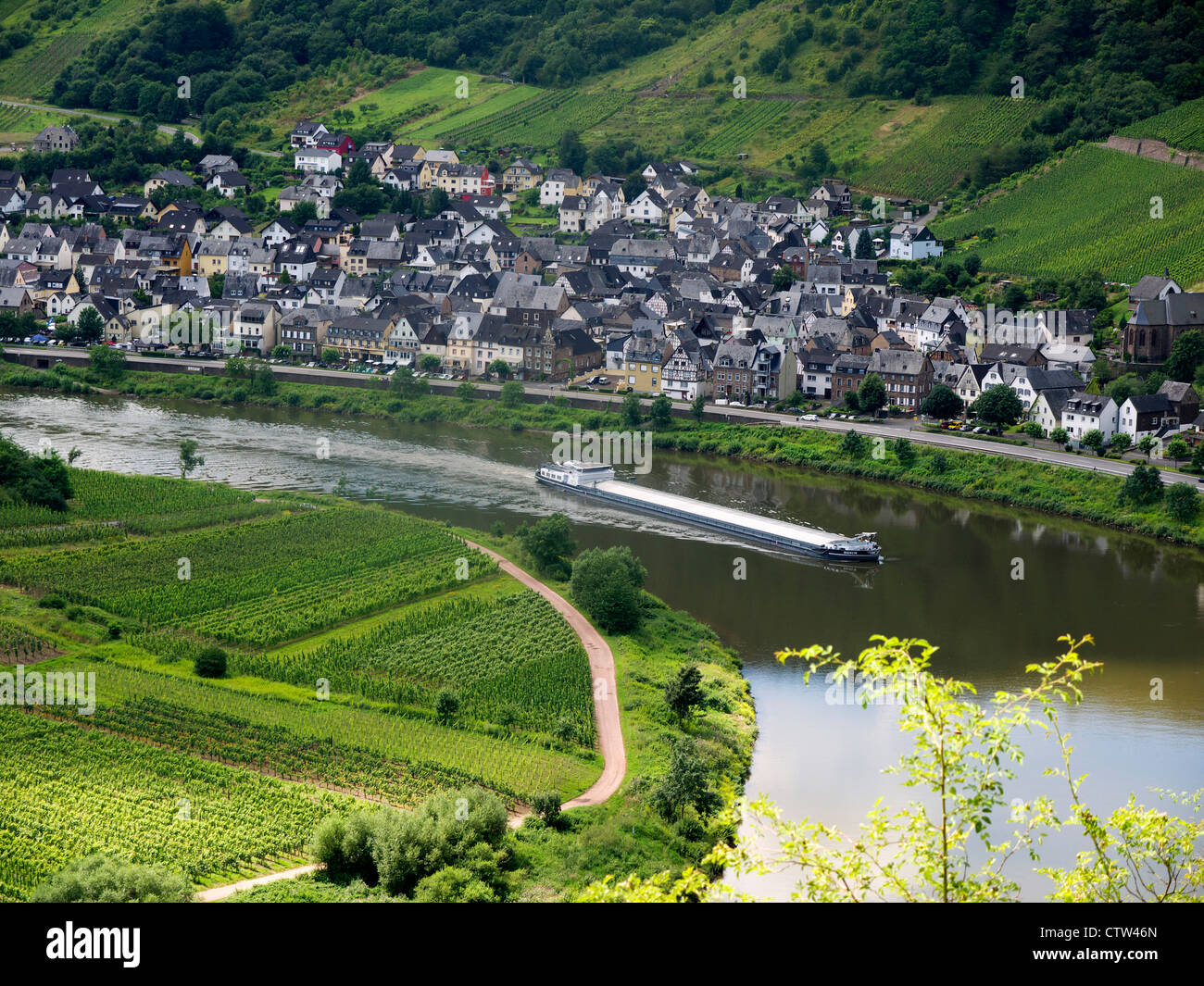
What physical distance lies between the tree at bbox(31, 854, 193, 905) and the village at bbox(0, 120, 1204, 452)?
96.2 feet

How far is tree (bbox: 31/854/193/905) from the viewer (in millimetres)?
13555

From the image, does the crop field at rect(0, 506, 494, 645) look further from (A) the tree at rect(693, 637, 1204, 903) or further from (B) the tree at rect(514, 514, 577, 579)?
(A) the tree at rect(693, 637, 1204, 903)

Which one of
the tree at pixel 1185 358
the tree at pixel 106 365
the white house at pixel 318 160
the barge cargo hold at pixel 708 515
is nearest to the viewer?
the barge cargo hold at pixel 708 515

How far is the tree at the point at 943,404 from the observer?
40875 millimetres

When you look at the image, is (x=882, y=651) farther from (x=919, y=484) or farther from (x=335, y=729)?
(x=919, y=484)

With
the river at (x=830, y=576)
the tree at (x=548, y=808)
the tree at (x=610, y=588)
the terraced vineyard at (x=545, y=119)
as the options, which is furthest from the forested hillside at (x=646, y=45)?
the tree at (x=548, y=808)

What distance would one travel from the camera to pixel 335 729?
2006 centimetres

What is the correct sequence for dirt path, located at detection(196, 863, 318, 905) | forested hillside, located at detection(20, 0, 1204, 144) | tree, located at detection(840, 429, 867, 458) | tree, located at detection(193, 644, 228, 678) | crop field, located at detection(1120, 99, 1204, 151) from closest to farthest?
1. dirt path, located at detection(196, 863, 318, 905)
2. tree, located at detection(193, 644, 228, 678)
3. tree, located at detection(840, 429, 867, 458)
4. crop field, located at detection(1120, 99, 1204, 151)
5. forested hillside, located at detection(20, 0, 1204, 144)

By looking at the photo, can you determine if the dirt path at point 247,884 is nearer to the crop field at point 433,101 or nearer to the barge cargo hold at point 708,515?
the barge cargo hold at point 708,515

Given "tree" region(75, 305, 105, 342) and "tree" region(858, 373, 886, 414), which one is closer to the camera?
"tree" region(858, 373, 886, 414)

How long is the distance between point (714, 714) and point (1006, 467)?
18214mm

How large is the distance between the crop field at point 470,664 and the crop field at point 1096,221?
32.5 m

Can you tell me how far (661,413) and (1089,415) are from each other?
39.1 ft

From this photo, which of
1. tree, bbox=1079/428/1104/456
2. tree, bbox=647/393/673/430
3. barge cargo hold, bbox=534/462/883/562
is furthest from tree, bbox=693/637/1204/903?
tree, bbox=647/393/673/430
